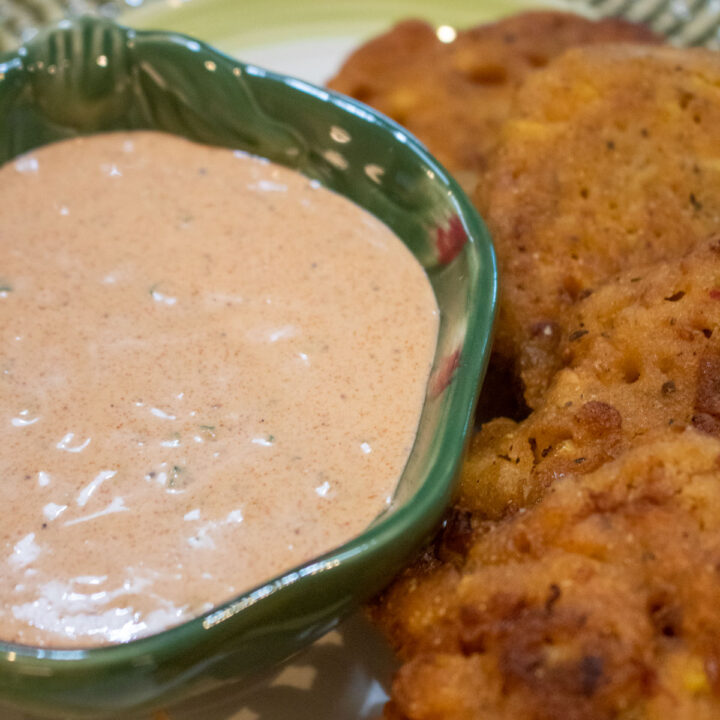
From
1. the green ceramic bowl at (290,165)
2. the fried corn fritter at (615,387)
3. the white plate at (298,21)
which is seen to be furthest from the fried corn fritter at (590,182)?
the white plate at (298,21)

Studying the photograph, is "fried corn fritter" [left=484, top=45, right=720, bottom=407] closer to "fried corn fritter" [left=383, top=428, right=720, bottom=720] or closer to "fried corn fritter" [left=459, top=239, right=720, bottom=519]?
"fried corn fritter" [left=459, top=239, right=720, bottom=519]

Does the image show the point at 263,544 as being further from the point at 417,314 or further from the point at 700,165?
the point at 700,165

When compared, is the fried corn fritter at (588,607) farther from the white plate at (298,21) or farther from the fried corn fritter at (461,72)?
the white plate at (298,21)

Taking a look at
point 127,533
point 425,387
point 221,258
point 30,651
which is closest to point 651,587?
point 425,387

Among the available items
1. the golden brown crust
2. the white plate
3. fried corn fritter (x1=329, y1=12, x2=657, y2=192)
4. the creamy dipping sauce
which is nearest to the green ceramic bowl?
the creamy dipping sauce

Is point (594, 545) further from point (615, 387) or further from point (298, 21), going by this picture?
point (298, 21)

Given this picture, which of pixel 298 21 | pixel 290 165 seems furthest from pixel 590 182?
pixel 298 21
